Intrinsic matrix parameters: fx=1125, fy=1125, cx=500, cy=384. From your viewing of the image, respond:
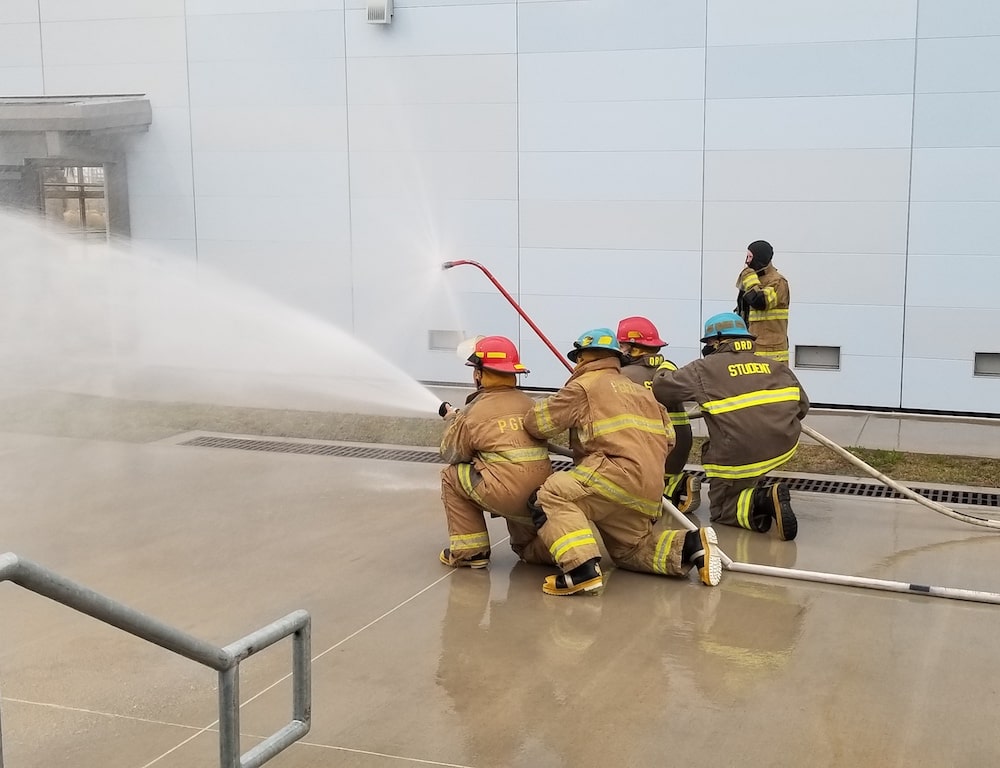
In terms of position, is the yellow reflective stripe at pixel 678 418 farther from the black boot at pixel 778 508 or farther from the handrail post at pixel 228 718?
the handrail post at pixel 228 718

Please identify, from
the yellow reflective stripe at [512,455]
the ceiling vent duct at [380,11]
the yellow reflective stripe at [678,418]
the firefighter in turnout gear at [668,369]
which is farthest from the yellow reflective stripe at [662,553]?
the ceiling vent duct at [380,11]

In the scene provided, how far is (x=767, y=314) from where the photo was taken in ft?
27.8

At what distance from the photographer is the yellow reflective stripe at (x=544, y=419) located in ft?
17.7

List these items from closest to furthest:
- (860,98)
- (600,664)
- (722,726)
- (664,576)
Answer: (722,726) < (600,664) < (664,576) < (860,98)

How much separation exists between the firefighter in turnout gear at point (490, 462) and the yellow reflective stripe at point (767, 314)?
3380 mm

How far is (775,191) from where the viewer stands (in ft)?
33.5

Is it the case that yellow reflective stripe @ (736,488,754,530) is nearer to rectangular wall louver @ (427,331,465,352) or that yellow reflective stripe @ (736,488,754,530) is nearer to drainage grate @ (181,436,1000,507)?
drainage grate @ (181,436,1000,507)

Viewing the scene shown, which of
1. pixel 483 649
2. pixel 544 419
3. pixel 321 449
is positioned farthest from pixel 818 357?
pixel 483 649

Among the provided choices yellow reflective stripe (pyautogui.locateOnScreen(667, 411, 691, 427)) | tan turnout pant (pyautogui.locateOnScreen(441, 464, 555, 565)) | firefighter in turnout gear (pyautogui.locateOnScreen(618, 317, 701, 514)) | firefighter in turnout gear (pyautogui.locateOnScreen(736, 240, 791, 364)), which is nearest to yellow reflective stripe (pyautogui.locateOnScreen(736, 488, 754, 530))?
firefighter in turnout gear (pyautogui.locateOnScreen(618, 317, 701, 514))

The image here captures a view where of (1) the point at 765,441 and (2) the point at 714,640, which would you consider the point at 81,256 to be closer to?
(1) the point at 765,441

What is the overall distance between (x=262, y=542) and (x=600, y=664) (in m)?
2.46

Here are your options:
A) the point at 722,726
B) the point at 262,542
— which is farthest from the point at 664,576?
the point at 262,542

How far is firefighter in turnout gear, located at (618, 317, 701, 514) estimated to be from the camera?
6.73 meters

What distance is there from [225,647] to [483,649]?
174 centimetres
